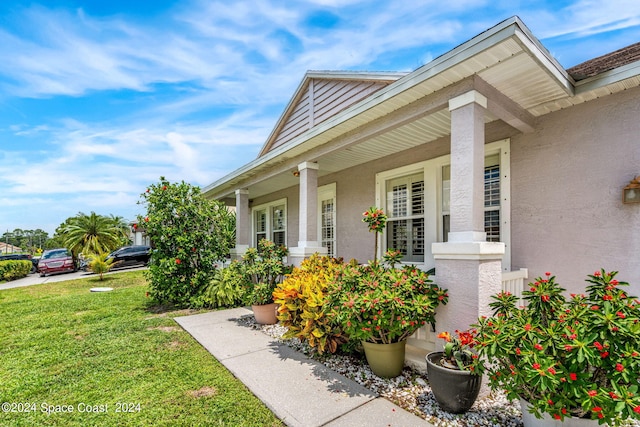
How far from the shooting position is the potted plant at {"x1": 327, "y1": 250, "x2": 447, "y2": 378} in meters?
3.15

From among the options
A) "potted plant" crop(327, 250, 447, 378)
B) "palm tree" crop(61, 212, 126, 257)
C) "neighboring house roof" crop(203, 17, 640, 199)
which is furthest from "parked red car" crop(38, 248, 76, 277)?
"potted plant" crop(327, 250, 447, 378)

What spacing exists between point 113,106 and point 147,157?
416 cm

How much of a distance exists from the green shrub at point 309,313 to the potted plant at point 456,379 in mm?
1392

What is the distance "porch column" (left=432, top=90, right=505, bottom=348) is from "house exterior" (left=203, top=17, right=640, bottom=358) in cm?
1

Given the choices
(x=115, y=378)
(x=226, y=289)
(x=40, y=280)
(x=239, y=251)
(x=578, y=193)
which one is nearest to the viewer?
(x=115, y=378)

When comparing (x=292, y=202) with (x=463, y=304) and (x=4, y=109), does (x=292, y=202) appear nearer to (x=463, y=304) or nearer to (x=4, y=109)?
(x=463, y=304)

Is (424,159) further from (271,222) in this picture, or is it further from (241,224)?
(271,222)

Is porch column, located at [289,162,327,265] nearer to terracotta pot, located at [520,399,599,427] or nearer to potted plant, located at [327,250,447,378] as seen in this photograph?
potted plant, located at [327,250,447,378]

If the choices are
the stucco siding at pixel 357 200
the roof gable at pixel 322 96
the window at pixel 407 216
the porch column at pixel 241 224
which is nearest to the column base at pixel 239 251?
the porch column at pixel 241 224

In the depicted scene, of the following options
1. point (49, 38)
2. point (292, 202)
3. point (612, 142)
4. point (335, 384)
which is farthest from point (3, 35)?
point (612, 142)

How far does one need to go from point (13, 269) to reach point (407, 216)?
21521mm

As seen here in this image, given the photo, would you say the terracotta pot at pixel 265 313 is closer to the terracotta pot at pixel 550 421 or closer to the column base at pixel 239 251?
the column base at pixel 239 251

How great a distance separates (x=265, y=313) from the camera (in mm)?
5609

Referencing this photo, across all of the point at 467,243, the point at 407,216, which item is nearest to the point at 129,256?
the point at 407,216
